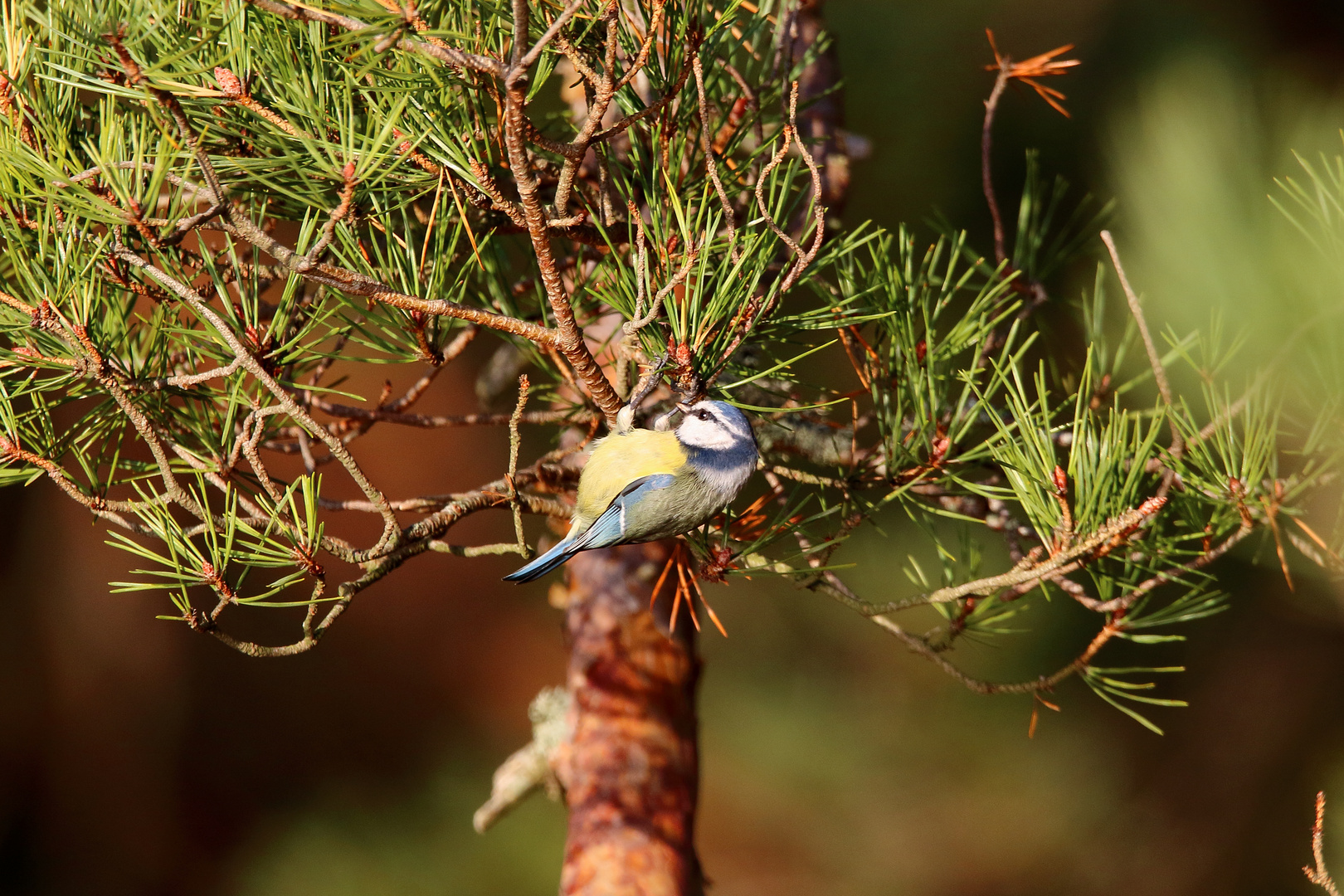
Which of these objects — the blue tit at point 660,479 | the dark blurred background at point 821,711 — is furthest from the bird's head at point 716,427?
the dark blurred background at point 821,711

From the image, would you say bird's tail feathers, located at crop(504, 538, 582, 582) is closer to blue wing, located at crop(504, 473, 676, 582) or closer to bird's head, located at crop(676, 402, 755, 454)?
blue wing, located at crop(504, 473, 676, 582)

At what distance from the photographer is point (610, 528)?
2.34 feet

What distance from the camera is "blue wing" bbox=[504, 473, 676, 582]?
70 cm

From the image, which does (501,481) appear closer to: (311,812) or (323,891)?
(323,891)

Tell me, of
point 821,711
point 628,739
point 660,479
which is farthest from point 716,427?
point 821,711

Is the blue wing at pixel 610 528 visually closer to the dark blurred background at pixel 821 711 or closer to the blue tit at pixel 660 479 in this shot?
the blue tit at pixel 660 479

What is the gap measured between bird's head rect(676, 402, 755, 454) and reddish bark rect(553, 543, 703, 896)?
273mm

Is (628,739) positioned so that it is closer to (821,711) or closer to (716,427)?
(716,427)

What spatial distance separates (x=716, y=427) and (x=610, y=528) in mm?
110

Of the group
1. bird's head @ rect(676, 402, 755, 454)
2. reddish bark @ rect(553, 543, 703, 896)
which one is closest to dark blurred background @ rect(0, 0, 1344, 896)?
bird's head @ rect(676, 402, 755, 454)

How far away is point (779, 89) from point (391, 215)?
32cm

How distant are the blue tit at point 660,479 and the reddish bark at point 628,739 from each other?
8.2 inches

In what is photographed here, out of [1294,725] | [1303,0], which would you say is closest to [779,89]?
[1303,0]

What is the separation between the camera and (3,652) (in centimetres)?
213
